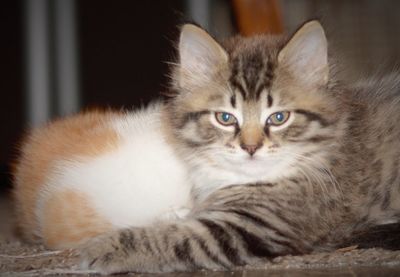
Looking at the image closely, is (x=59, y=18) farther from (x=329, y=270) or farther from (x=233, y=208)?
(x=329, y=270)

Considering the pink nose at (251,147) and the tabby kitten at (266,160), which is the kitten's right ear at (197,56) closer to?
the tabby kitten at (266,160)

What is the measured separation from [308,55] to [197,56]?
33 centimetres

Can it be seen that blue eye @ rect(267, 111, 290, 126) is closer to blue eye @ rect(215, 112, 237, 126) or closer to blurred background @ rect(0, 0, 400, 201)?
blue eye @ rect(215, 112, 237, 126)

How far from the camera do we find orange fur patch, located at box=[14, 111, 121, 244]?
2223 millimetres

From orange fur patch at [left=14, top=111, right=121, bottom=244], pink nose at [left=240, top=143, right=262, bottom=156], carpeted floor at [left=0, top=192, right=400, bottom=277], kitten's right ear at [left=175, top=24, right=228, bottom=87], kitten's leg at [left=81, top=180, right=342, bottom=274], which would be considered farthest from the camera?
orange fur patch at [left=14, top=111, right=121, bottom=244]

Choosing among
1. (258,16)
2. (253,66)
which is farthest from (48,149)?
(258,16)

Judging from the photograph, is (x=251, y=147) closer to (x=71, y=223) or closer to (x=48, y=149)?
(x=71, y=223)

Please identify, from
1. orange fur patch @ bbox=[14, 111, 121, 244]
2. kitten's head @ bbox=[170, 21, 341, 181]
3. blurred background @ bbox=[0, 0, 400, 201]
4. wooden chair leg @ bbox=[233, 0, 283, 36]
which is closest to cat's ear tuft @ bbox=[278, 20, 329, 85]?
kitten's head @ bbox=[170, 21, 341, 181]

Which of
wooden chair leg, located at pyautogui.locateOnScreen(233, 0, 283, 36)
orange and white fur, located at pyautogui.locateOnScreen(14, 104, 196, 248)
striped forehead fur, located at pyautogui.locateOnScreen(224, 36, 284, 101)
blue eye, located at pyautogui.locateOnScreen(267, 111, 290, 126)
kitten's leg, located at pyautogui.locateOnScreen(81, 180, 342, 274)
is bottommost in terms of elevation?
kitten's leg, located at pyautogui.locateOnScreen(81, 180, 342, 274)

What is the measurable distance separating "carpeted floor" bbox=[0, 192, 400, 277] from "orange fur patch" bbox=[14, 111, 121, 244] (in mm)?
348

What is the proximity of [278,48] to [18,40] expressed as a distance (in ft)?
7.19

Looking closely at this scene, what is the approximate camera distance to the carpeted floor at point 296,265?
5.43ft

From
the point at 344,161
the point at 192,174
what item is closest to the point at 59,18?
the point at 192,174

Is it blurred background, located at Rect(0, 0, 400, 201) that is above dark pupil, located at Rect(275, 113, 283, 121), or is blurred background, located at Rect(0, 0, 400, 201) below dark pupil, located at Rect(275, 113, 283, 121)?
above
